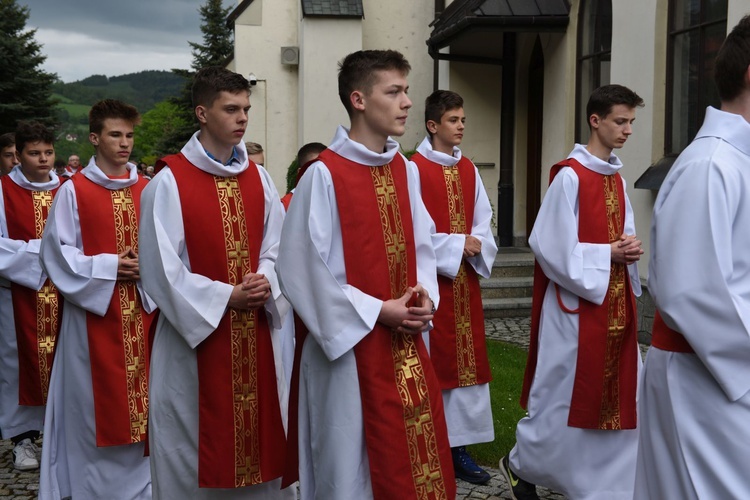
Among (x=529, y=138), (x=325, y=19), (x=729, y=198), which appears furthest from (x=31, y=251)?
(x=325, y=19)

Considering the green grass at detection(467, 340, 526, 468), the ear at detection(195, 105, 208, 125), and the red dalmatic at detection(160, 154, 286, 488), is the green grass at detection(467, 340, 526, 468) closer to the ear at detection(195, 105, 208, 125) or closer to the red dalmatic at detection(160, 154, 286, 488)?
the red dalmatic at detection(160, 154, 286, 488)

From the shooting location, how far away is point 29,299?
22.2ft

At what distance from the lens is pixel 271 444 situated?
4.41 m

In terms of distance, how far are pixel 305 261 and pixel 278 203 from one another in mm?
937

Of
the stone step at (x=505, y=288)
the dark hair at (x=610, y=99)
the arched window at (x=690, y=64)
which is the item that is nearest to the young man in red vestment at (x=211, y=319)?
the dark hair at (x=610, y=99)

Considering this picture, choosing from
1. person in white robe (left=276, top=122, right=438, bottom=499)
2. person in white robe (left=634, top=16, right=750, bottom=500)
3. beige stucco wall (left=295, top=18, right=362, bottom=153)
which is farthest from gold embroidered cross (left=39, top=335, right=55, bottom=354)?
beige stucco wall (left=295, top=18, right=362, bottom=153)

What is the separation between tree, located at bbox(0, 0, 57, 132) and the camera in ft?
96.8

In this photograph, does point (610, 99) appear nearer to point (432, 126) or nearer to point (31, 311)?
point (432, 126)

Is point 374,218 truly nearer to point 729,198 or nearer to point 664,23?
point 729,198

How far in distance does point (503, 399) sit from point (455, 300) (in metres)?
2.00

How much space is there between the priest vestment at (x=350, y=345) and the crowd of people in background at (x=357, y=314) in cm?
1

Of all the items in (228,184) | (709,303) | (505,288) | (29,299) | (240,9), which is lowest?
(505,288)

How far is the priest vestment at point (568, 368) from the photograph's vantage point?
17.0 ft

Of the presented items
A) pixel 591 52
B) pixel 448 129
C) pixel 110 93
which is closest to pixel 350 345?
pixel 448 129
